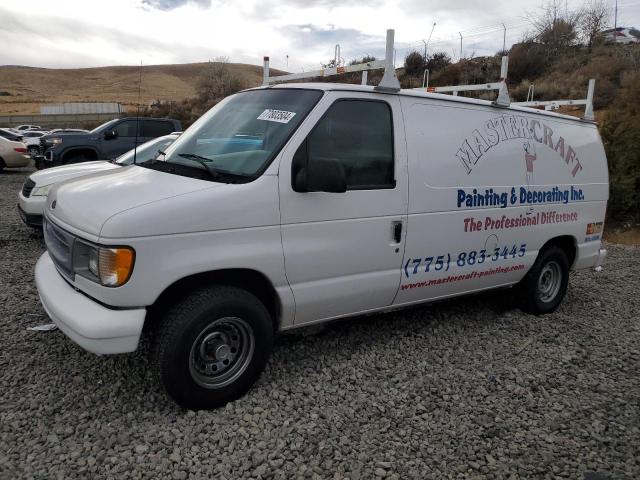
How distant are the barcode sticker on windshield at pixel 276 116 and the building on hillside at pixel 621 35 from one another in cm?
3560

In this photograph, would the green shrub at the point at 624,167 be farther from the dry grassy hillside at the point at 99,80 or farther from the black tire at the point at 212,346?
the dry grassy hillside at the point at 99,80

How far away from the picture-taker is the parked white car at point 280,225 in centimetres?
288

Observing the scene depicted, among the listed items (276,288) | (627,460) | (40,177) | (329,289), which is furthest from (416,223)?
(40,177)

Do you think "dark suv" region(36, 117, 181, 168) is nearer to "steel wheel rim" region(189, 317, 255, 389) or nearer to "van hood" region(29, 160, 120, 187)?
"van hood" region(29, 160, 120, 187)

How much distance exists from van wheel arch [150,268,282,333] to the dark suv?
9.05 meters

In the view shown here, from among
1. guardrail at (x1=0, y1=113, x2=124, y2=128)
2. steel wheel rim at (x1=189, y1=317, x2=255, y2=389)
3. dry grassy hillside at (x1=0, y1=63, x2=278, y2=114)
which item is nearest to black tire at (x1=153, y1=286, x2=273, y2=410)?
steel wheel rim at (x1=189, y1=317, x2=255, y2=389)

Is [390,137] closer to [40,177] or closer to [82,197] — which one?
[82,197]

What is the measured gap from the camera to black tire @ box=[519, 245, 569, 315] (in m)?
5.09

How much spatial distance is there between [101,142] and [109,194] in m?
10.4

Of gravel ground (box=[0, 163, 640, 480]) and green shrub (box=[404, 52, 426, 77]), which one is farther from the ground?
green shrub (box=[404, 52, 426, 77])

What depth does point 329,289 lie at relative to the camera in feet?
11.6

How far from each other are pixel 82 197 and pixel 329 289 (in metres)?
1.71

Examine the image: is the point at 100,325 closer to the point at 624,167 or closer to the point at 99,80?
the point at 624,167

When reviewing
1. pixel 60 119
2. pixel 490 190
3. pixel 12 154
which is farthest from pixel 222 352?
pixel 60 119
